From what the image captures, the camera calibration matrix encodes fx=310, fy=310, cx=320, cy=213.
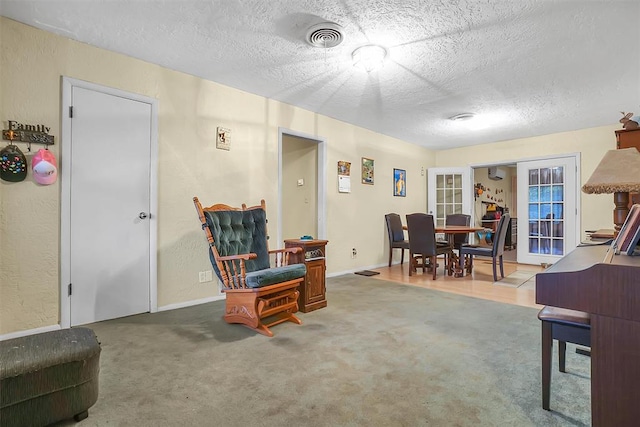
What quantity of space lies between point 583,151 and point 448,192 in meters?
2.30

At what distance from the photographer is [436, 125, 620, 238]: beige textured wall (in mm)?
5000

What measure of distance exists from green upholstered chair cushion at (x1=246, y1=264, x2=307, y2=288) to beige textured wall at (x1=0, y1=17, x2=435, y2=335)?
1187 mm

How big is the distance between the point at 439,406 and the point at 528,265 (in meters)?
5.42

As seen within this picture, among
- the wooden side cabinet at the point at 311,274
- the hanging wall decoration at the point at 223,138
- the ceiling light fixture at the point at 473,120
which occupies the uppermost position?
the ceiling light fixture at the point at 473,120

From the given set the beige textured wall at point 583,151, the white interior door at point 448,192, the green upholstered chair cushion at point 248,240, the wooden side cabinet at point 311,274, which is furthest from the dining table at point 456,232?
the green upholstered chair cushion at point 248,240

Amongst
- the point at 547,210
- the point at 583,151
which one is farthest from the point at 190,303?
the point at 583,151

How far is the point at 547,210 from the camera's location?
5711 millimetres

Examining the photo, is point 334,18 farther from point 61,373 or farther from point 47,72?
point 61,373

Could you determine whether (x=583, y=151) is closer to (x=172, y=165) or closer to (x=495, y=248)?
(x=495, y=248)

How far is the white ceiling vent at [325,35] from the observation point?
2.40 m

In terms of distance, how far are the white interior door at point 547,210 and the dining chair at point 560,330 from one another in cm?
504

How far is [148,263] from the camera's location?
9.86 ft

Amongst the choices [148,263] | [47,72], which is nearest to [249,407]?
[148,263]

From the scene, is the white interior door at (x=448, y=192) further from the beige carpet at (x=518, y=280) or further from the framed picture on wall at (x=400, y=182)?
the beige carpet at (x=518, y=280)
